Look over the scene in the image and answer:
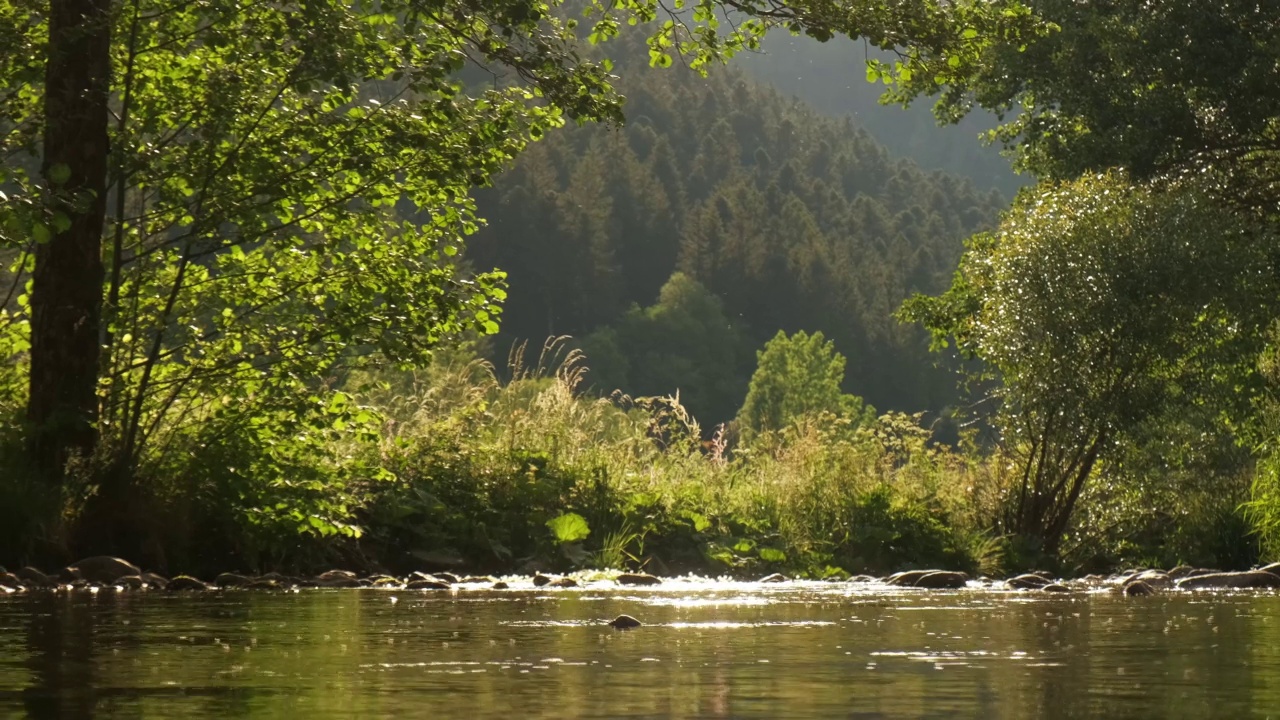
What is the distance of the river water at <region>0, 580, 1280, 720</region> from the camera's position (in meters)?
Answer: 3.33

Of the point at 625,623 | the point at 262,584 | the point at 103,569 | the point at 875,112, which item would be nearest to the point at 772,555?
the point at 262,584

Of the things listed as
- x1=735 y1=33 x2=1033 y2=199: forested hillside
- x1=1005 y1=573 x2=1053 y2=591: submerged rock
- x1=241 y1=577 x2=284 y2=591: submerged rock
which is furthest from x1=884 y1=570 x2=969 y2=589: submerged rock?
x1=735 y1=33 x2=1033 y2=199: forested hillside

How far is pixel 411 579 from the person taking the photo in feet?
34.8

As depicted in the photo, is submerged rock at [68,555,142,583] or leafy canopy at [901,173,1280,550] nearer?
submerged rock at [68,555,142,583]

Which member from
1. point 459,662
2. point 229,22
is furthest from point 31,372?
point 459,662

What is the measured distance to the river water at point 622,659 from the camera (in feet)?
10.9

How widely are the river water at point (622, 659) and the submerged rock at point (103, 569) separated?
86 centimetres

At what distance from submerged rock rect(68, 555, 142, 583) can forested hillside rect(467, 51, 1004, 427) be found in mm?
83476

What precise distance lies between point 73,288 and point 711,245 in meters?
100.0

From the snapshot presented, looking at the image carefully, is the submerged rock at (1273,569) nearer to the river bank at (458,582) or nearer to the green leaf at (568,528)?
the river bank at (458,582)

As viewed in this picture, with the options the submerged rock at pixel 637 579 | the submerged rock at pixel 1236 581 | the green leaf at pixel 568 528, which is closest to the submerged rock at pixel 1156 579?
the submerged rock at pixel 1236 581

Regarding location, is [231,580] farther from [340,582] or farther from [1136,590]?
[1136,590]

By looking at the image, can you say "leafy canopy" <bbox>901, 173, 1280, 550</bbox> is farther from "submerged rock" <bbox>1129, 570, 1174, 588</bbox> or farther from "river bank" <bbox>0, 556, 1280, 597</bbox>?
"submerged rock" <bbox>1129, 570, 1174, 588</bbox>

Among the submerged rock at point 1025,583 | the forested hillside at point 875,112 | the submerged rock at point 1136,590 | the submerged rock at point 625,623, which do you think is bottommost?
the submerged rock at point 625,623
